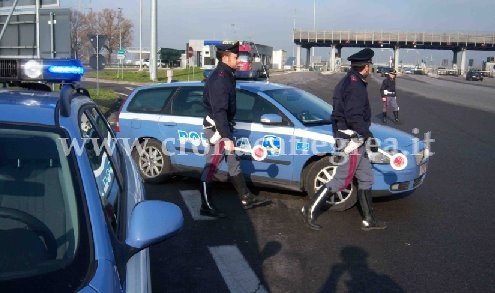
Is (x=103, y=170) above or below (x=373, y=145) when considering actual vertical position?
above

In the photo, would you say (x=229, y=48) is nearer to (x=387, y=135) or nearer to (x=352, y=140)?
(x=352, y=140)

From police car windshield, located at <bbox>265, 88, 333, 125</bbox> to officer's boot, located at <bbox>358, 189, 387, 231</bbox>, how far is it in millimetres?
1279

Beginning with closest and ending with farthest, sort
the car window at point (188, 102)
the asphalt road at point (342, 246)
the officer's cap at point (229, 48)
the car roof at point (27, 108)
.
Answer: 1. the car roof at point (27, 108)
2. the asphalt road at point (342, 246)
3. the officer's cap at point (229, 48)
4. the car window at point (188, 102)

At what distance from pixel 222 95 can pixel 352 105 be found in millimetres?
1346

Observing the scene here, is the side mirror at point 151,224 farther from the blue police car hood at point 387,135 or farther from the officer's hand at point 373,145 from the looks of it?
the blue police car hood at point 387,135

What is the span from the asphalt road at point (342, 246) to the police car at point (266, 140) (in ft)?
1.12

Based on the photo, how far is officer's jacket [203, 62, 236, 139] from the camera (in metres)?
5.65

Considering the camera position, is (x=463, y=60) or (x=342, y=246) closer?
(x=342, y=246)

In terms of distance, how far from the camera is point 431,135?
13.5 metres

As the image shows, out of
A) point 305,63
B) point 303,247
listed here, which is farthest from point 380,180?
point 305,63


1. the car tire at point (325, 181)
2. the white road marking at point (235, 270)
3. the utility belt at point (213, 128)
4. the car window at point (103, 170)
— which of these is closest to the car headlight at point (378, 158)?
the car tire at point (325, 181)

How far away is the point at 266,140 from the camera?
6.56 meters

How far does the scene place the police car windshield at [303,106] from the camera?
6664 millimetres

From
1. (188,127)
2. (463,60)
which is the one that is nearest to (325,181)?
(188,127)
